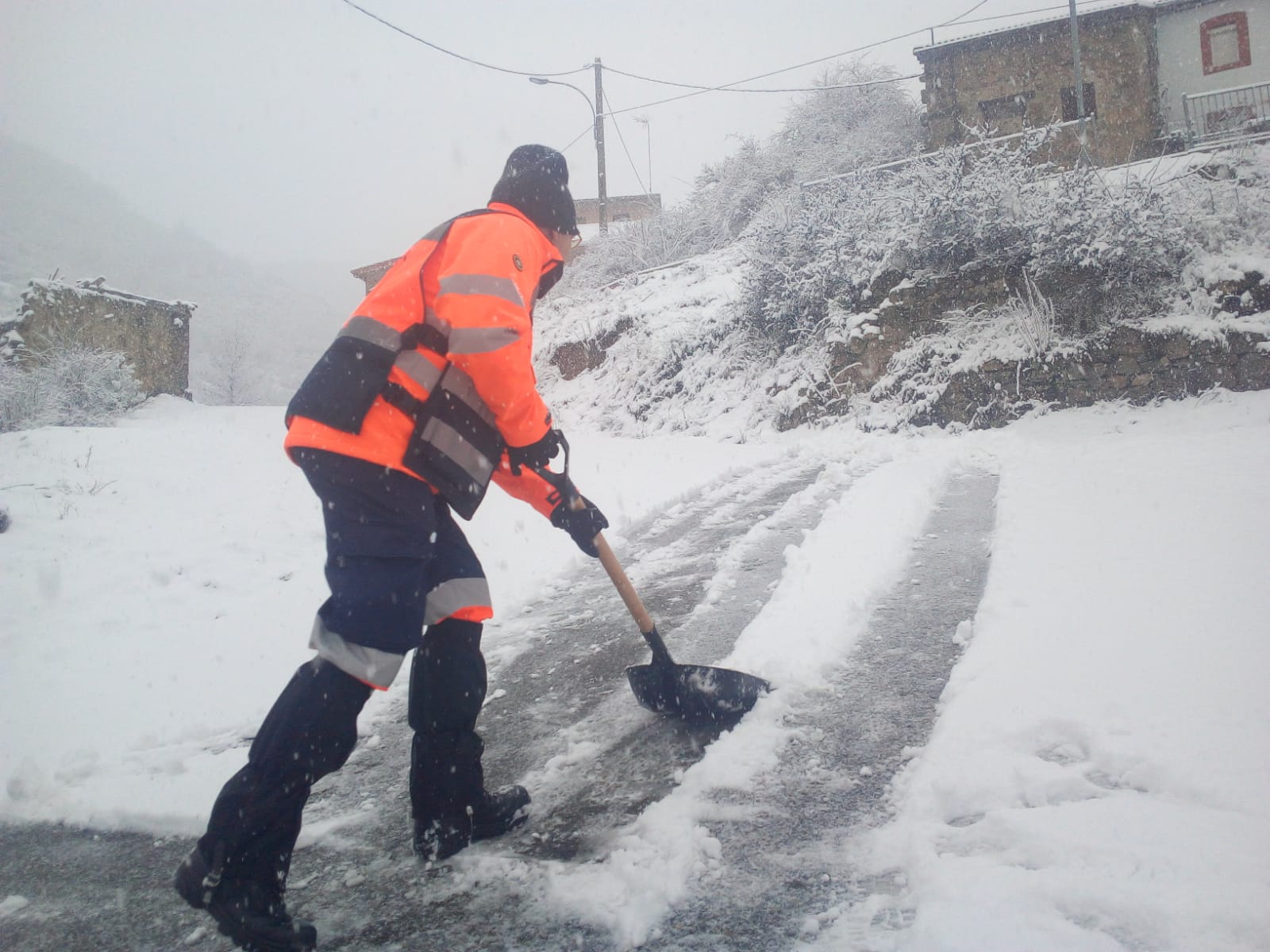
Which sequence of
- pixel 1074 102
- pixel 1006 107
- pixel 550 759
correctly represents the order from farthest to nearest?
pixel 1006 107 → pixel 1074 102 → pixel 550 759

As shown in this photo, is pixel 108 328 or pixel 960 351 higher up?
pixel 108 328

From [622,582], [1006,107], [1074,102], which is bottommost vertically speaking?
[622,582]

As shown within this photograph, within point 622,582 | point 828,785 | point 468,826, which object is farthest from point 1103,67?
point 468,826

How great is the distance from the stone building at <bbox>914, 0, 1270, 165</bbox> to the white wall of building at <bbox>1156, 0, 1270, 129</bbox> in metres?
0.02

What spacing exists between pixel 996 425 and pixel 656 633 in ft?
22.4

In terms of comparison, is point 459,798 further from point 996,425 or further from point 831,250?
point 831,250

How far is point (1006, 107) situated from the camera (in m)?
19.6

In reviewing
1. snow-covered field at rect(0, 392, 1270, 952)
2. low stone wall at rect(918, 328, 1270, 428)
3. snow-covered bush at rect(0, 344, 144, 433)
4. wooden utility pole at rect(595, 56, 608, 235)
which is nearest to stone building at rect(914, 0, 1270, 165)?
wooden utility pole at rect(595, 56, 608, 235)

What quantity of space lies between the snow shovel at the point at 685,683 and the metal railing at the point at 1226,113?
12.4m

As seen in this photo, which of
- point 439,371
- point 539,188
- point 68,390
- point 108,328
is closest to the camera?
point 439,371

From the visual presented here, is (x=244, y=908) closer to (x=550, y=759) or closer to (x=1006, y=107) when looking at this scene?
(x=550, y=759)

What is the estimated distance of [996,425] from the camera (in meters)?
8.11

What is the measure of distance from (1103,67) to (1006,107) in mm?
2220

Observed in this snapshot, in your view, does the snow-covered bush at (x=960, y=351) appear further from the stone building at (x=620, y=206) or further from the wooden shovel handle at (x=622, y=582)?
the stone building at (x=620, y=206)
